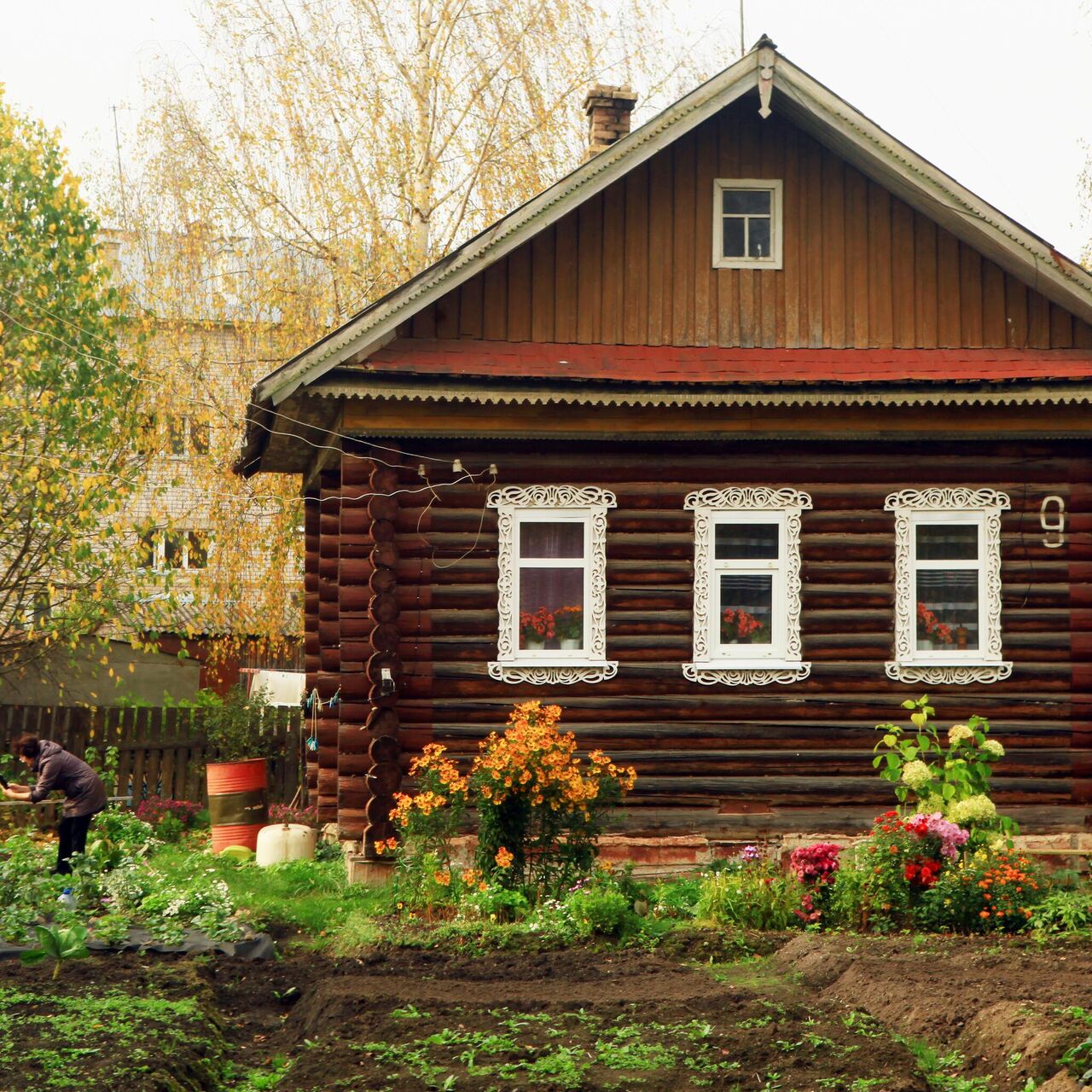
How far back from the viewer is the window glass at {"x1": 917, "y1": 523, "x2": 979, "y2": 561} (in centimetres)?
1426

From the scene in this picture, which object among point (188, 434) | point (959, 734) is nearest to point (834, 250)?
point (959, 734)

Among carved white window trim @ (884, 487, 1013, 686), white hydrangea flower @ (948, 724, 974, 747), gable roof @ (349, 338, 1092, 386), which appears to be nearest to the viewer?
white hydrangea flower @ (948, 724, 974, 747)

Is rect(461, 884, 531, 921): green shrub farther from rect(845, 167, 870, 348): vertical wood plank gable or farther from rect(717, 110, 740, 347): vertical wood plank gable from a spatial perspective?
rect(845, 167, 870, 348): vertical wood plank gable

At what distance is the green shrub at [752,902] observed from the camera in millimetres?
11883

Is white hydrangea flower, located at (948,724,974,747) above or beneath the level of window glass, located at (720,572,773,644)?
beneath

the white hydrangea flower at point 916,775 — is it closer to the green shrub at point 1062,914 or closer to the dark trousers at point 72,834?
the green shrub at point 1062,914

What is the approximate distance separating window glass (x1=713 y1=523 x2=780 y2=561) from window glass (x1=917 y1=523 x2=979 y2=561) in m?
1.34

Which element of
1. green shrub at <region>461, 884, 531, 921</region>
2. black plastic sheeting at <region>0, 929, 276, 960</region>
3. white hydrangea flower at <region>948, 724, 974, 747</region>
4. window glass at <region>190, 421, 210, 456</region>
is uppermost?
window glass at <region>190, 421, 210, 456</region>

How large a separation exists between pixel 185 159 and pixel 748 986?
18.1 meters

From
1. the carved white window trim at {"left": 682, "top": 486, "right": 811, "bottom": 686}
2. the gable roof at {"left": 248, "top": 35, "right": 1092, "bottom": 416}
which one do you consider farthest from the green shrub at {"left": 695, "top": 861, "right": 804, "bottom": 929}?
the gable roof at {"left": 248, "top": 35, "right": 1092, "bottom": 416}

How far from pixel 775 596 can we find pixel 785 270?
3036 millimetres

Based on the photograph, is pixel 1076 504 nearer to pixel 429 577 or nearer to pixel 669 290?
pixel 669 290

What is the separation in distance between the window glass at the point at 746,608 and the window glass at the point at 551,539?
4.44 ft

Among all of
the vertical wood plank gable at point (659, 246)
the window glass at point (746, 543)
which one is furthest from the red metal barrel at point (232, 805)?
the vertical wood plank gable at point (659, 246)
